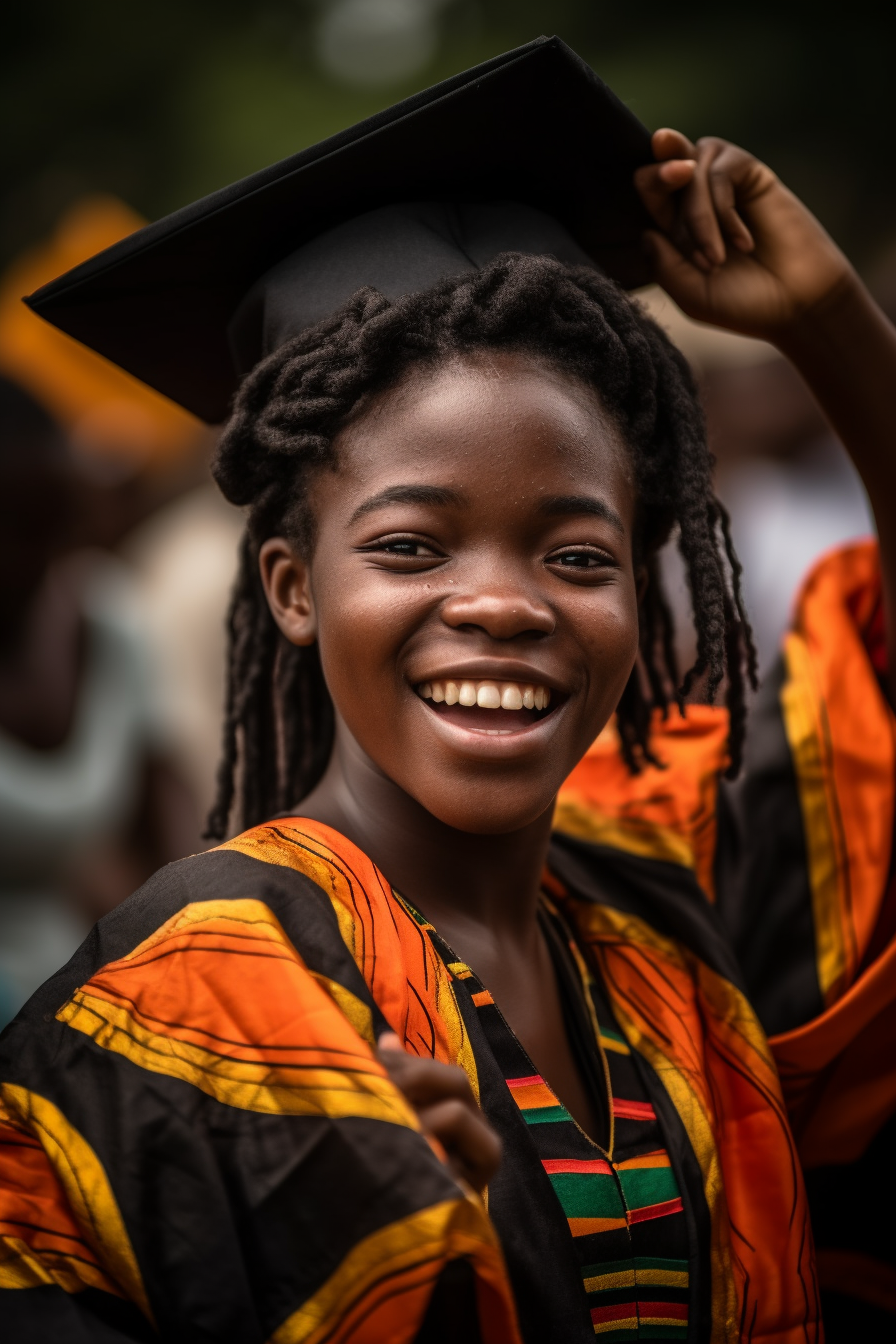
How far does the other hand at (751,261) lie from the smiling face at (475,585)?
→ 412 mm

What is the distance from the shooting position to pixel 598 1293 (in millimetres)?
1372

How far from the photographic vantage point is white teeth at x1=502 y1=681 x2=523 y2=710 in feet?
4.68

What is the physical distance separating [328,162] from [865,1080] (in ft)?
4.80

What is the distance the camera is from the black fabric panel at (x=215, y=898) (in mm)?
1248

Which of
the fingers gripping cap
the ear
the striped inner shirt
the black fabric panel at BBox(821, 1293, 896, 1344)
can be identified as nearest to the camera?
the striped inner shirt

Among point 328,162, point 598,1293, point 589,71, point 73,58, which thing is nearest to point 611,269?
point 589,71

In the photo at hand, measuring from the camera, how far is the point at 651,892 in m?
1.84

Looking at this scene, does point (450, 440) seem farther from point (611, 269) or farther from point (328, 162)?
point (611, 269)

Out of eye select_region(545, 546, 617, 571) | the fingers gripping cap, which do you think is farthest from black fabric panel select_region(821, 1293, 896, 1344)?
the fingers gripping cap

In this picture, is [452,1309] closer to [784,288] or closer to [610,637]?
[610,637]

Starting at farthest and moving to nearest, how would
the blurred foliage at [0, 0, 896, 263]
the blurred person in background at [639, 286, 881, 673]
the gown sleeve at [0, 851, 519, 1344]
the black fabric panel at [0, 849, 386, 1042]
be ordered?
the blurred foliage at [0, 0, 896, 263] < the blurred person in background at [639, 286, 881, 673] < the black fabric panel at [0, 849, 386, 1042] < the gown sleeve at [0, 851, 519, 1344]

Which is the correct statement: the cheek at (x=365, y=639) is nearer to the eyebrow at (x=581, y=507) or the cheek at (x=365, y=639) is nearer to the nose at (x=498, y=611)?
the nose at (x=498, y=611)

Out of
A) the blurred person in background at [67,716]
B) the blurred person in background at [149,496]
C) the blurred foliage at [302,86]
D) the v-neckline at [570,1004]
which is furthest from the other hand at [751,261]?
the blurred foliage at [302,86]

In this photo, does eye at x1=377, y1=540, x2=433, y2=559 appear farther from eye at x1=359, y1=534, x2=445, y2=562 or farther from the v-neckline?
the v-neckline
